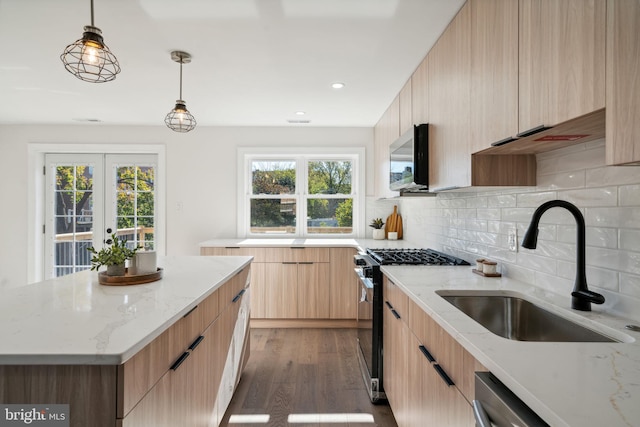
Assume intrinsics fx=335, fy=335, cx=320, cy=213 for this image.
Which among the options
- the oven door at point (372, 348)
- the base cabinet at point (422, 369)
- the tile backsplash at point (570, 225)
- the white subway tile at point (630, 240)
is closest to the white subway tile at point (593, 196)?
the tile backsplash at point (570, 225)

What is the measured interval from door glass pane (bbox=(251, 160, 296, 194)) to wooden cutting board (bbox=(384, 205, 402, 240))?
1.30m

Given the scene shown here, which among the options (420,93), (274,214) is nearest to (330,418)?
(420,93)

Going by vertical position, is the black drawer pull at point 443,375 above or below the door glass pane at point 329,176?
below

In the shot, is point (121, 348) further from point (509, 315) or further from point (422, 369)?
point (509, 315)

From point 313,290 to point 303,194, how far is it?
4.28ft

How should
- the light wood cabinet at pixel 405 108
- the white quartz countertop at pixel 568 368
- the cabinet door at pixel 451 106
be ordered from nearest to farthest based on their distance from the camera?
1. the white quartz countertop at pixel 568 368
2. the cabinet door at pixel 451 106
3. the light wood cabinet at pixel 405 108

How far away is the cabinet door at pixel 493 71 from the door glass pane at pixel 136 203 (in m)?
4.07

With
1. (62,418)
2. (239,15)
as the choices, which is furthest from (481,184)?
(62,418)

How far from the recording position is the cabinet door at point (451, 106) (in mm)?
1676

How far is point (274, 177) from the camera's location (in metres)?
4.45

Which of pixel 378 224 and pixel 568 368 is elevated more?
pixel 378 224

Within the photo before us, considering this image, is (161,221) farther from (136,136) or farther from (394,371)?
(394,371)

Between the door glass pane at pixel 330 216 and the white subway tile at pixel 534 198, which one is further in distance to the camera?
the door glass pane at pixel 330 216

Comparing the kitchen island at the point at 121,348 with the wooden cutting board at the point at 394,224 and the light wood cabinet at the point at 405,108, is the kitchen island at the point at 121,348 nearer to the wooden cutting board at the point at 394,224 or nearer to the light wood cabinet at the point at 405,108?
the light wood cabinet at the point at 405,108
